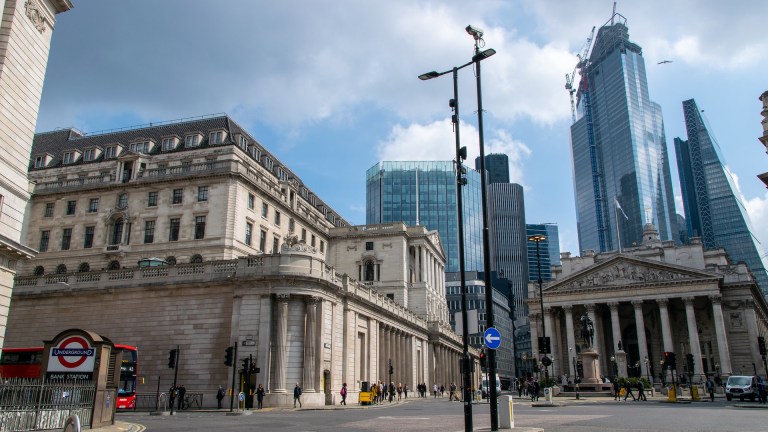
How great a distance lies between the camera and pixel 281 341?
117 feet

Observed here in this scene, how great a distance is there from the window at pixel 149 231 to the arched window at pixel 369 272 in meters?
26.7

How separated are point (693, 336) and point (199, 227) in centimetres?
5987

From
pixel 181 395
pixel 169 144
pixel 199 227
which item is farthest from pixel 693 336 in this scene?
pixel 169 144

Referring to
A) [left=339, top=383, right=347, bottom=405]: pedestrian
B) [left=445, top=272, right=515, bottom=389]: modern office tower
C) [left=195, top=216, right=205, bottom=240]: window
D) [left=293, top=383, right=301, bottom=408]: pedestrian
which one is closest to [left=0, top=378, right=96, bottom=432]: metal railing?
[left=293, top=383, right=301, bottom=408]: pedestrian

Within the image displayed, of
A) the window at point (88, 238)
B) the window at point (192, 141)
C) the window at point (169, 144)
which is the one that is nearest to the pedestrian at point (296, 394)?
the window at point (88, 238)

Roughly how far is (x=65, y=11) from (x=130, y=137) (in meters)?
38.7

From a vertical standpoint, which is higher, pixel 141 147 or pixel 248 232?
pixel 141 147

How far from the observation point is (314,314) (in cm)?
3747

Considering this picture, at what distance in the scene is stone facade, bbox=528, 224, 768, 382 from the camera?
235ft

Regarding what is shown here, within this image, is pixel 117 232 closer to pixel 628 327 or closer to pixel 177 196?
pixel 177 196

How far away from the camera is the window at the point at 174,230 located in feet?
170

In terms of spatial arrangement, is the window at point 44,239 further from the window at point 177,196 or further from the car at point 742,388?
the car at point 742,388

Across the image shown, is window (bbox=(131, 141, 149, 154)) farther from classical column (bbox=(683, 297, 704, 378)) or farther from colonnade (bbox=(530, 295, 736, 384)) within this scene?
classical column (bbox=(683, 297, 704, 378))

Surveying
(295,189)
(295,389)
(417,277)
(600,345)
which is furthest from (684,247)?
(295,389)
